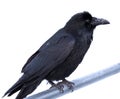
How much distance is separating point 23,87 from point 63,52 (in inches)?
21.3

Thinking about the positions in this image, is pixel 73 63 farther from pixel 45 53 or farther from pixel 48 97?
pixel 48 97

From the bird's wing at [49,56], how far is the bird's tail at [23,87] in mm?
58

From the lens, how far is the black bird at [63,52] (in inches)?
122

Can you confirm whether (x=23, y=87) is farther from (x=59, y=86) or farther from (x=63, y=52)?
(x=63, y=52)

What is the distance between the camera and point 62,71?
3289 mm

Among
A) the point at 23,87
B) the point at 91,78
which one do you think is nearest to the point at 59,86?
the point at 23,87

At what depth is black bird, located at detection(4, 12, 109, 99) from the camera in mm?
3090

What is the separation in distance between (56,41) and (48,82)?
0.33 metres

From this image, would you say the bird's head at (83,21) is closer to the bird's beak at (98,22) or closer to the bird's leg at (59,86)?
the bird's beak at (98,22)

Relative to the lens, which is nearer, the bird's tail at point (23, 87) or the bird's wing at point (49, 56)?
the bird's tail at point (23, 87)

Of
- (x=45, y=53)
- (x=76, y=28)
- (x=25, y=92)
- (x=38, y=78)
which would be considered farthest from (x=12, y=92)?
(x=76, y=28)

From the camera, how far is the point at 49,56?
10.5 feet

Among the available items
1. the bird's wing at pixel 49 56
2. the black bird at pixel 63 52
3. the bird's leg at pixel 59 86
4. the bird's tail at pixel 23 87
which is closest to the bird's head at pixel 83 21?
the black bird at pixel 63 52

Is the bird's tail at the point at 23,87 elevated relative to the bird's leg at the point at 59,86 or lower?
elevated
